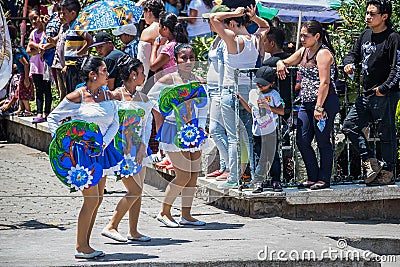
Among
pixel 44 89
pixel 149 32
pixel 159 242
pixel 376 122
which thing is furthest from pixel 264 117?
pixel 44 89

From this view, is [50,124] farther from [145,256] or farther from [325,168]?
[325,168]

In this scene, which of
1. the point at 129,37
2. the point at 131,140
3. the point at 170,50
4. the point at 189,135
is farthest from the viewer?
the point at 129,37

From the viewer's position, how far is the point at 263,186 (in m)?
9.31

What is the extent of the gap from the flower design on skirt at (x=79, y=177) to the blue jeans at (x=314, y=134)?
2.89 m

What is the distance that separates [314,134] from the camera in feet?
30.6

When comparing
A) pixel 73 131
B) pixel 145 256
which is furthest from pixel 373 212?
pixel 73 131

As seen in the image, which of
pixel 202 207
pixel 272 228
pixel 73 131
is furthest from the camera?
pixel 202 207

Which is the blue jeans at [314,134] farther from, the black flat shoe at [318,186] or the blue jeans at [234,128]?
the blue jeans at [234,128]

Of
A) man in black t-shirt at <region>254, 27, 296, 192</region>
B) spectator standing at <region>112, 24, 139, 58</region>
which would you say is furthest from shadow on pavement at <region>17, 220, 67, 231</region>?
spectator standing at <region>112, 24, 139, 58</region>

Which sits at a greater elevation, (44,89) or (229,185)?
(44,89)

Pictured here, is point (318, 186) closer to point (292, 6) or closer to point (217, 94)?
point (217, 94)

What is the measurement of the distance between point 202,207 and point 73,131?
3019 millimetres

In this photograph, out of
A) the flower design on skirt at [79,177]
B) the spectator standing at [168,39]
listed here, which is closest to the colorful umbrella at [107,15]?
the spectator standing at [168,39]

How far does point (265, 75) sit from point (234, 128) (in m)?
0.70
